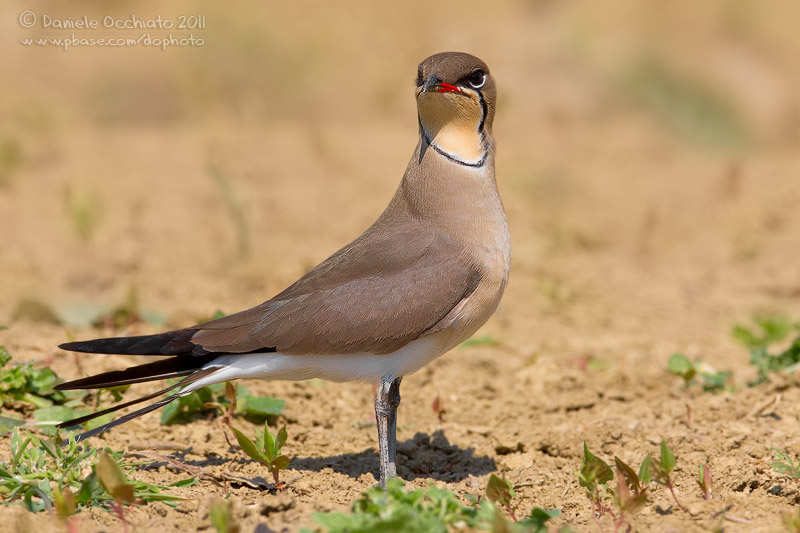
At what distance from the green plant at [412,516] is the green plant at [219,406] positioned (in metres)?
1.55

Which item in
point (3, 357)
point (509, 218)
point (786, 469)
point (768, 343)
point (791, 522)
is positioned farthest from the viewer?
point (509, 218)

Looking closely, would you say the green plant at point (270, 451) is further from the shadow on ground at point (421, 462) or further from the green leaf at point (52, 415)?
the green leaf at point (52, 415)

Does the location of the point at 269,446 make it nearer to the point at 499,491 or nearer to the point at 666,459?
the point at 499,491

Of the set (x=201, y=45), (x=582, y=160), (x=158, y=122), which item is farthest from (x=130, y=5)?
(x=582, y=160)

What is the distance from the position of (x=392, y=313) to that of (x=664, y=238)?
567 cm

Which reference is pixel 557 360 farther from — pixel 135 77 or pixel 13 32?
pixel 13 32

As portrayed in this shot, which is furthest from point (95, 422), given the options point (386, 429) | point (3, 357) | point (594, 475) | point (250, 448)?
point (594, 475)

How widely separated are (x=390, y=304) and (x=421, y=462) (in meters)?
0.92

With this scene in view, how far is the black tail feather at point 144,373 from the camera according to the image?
12.4ft

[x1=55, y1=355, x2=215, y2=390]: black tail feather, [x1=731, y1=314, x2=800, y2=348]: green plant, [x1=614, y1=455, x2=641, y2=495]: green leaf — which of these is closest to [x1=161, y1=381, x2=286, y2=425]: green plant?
[x1=55, y1=355, x2=215, y2=390]: black tail feather

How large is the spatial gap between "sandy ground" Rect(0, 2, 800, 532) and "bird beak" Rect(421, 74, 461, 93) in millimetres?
1731

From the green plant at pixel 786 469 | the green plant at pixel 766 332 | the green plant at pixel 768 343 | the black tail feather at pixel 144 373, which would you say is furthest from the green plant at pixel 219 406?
the green plant at pixel 766 332

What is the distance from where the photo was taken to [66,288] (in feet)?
22.5

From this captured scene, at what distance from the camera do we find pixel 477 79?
14.3 feet
